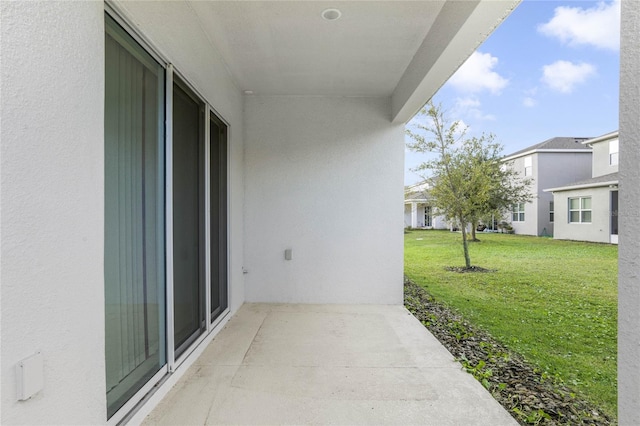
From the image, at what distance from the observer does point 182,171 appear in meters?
2.76

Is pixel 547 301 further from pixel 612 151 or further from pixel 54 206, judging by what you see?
pixel 612 151

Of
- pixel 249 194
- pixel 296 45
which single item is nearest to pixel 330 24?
pixel 296 45

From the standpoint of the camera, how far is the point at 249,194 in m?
4.89

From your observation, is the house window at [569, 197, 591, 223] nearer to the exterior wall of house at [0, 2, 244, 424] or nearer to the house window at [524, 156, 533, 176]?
the house window at [524, 156, 533, 176]

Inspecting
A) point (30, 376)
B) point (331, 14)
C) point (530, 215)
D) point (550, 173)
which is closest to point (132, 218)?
point (30, 376)

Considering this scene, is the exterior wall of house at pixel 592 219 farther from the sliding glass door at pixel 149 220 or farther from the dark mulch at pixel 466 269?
the sliding glass door at pixel 149 220

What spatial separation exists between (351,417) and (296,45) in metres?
3.38

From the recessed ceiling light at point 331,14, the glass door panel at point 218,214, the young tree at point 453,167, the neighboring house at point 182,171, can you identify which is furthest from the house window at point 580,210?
the glass door panel at point 218,214

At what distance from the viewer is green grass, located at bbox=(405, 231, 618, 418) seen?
346 cm

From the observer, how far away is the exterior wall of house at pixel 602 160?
11828mm

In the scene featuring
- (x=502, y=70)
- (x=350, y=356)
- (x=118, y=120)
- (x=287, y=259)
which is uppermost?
(x=502, y=70)

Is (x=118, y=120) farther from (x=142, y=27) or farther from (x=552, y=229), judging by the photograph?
(x=552, y=229)

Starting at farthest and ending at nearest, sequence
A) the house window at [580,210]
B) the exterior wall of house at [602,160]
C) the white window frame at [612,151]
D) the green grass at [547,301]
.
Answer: the house window at [580,210], the exterior wall of house at [602,160], the white window frame at [612,151], the green grass at [547,301]

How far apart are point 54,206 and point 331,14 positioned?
8.44ft
